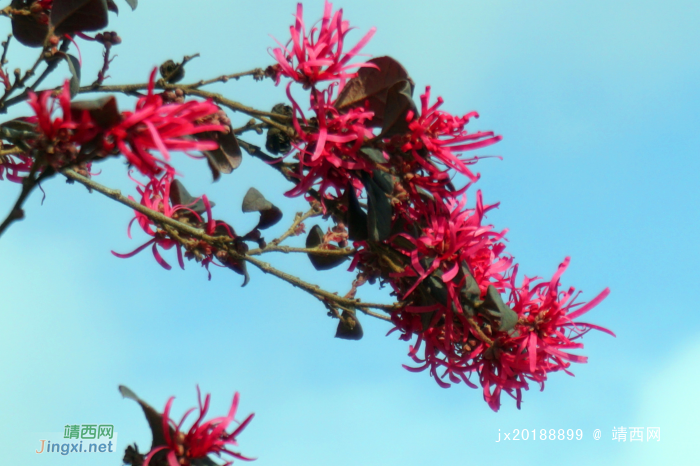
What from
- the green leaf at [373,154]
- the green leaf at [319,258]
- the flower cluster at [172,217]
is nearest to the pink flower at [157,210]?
the flower cluster at [172,217]

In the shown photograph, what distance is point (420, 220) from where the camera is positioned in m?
1.76

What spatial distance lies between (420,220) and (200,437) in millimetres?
791

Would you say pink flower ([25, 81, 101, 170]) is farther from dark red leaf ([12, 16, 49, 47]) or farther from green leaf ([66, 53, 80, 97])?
dark red leaf ([12, 16, 49, 47])

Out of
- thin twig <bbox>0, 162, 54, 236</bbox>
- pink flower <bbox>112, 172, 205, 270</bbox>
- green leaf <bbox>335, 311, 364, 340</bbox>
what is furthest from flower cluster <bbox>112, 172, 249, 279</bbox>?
thin twig <bbox>0, 162, 54, 236</bbox>

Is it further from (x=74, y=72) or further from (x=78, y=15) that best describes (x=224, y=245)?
(x=78, y=15)

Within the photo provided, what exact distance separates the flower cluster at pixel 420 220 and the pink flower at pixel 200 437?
0.56m

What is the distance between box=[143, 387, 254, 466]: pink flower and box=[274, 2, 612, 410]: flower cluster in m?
0.56

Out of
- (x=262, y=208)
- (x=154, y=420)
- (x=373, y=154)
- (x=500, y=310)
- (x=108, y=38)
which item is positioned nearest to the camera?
(x=154, y=420)

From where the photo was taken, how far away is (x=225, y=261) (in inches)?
74.7

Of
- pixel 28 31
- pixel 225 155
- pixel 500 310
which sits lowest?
pixel 500 310

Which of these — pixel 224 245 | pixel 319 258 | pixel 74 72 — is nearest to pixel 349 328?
pixel 319 258

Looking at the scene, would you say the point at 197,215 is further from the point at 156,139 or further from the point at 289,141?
the point at 156,139

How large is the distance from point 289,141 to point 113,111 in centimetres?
67

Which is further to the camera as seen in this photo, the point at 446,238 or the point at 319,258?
the point at 319,258
